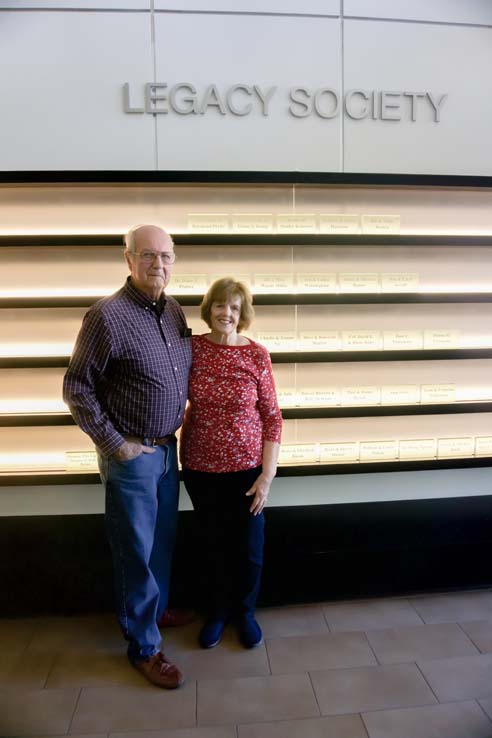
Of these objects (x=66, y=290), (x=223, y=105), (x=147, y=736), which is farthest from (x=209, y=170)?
(x=147, y=736)

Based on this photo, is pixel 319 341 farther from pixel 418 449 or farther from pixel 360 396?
pixel 418 449

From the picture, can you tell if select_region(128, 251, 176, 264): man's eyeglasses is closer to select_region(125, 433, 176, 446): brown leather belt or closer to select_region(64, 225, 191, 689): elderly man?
select_region(64, 225, 191, 689): elderly man

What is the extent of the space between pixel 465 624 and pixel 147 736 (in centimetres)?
153

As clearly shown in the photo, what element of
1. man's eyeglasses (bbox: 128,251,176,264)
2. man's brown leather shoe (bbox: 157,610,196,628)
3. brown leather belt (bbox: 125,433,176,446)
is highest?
man's eyeglasses (bbox: 128,251,176,264)

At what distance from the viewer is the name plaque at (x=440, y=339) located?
8.16ft

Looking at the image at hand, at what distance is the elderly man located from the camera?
1.83 meters

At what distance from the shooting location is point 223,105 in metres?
2.35

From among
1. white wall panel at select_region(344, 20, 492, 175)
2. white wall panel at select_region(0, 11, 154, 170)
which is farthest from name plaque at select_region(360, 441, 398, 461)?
white wall panel at select_region(0, 11, 154, 170)

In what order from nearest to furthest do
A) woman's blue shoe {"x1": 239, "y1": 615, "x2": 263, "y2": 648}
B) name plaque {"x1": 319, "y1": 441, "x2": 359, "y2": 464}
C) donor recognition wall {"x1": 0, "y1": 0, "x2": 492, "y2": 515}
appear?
1. woman's blue shoe {"x1": 239, "y1": 615, "x2": 263, "y2": 648}
2. donor recognition wall {"x1": 0, "y1": 0, "x2": 492, "y2": 515}
3. name plaque {"x1": 319, "y1": 441, "x2": 359, "y2": 464}

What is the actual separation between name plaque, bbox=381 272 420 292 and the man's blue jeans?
4.29 ft

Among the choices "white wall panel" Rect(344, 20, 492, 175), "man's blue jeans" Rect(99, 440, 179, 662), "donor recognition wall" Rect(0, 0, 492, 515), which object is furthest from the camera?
"white wall panel" Rect(344, 20, 492, 175)

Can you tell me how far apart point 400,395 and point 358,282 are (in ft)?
2.03

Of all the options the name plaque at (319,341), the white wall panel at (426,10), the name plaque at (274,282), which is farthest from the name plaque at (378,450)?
the white wall panel at (426,10)

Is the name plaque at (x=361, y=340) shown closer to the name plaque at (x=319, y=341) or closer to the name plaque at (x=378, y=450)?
the name plaque at (x=319, y=341)
